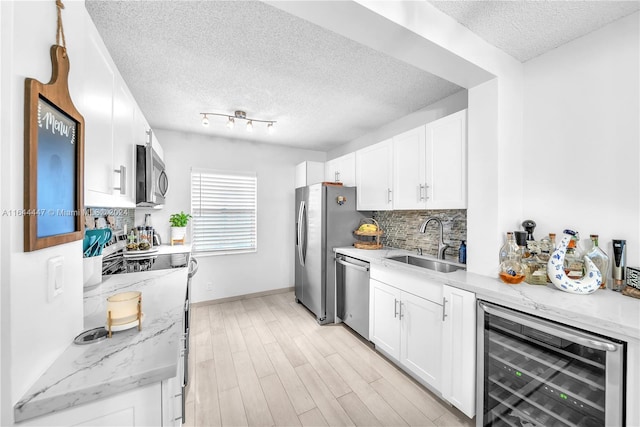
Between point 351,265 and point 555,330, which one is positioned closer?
point 555,330

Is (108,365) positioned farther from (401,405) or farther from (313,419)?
(401,405)

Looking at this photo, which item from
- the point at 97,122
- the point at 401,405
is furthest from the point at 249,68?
the point at 401,405

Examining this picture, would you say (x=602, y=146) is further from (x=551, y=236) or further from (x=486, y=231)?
(x=486, y=231)

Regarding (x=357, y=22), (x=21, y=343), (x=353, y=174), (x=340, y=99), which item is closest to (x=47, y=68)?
(x=21, y=343)

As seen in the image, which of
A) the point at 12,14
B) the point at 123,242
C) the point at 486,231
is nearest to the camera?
the point at 12,14

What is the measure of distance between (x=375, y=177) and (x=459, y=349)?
1.86 meters

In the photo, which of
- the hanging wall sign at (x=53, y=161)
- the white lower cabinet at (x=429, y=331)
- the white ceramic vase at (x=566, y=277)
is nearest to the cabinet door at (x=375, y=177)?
the white lower cabinet at (x=429, y=331)

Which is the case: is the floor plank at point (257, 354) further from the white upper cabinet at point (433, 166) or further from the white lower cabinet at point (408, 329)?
the white upper cabinet at point (433, 166)

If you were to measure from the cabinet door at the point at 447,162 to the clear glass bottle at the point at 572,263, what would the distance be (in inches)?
25.7

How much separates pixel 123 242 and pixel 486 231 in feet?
11.4

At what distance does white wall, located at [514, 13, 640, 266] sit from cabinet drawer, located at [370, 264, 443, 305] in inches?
33.0

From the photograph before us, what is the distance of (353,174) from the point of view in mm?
3350

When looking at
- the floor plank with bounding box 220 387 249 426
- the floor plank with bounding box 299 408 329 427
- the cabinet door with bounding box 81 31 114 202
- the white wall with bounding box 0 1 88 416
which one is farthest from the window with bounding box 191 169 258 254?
the white wall with bounding box 0 1 88 416

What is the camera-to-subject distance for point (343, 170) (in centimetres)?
356
